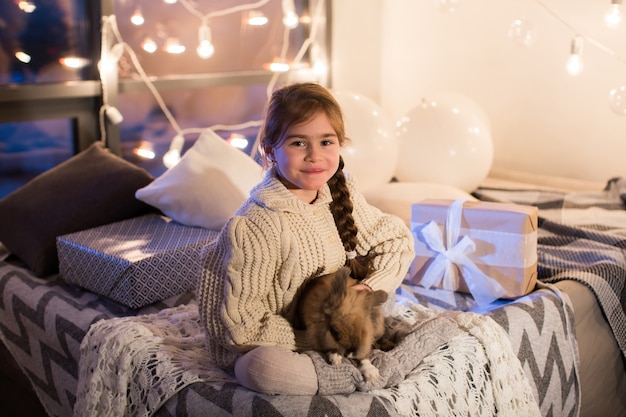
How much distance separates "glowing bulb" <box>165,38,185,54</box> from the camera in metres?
2.65

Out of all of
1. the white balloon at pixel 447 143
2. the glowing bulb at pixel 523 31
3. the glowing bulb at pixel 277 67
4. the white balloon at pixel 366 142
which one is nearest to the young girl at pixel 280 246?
the white balloon at pixel 366 142

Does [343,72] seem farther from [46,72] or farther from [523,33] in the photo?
[46,72]

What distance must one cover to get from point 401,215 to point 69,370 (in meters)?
0.98

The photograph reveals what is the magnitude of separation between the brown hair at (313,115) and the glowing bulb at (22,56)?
1255 mm

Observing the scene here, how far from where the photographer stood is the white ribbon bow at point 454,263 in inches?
69.0

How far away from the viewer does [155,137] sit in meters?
2.79

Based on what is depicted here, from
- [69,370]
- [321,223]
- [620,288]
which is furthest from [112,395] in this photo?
[620,288]

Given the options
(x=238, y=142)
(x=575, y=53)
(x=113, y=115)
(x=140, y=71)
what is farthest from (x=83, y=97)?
(x=575, y=53)

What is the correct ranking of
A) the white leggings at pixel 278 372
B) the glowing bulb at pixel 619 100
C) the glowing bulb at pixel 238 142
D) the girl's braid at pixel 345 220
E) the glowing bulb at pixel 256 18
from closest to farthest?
the white leggings at pixel 278 372 → the girl's braid at pixel 345 220 → the glowing bulb at pixel 619 100 → the glowing bulb at pixel 238 142 → the glowing bulb at pixel 256 18

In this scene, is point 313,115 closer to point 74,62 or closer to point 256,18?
point 74,62

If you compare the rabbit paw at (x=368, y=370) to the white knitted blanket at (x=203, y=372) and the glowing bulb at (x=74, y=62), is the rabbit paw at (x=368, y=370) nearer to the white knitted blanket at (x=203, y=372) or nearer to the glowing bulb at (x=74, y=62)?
the white knitted blanket at (x=203, y=372)

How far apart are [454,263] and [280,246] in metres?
0.64

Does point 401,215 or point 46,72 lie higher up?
point 46,72

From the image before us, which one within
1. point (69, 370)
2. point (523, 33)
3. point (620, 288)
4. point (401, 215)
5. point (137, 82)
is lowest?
point (69, 370)
